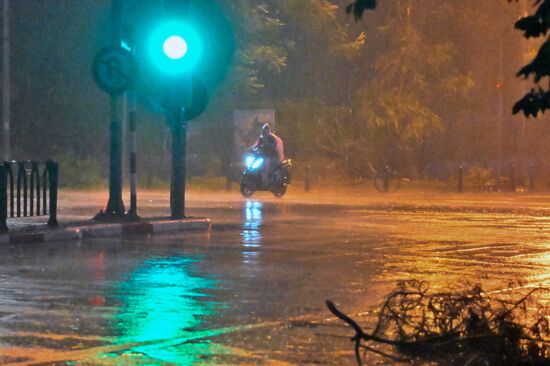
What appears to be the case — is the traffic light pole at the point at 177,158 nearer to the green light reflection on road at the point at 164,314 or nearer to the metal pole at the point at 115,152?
the metal pole at the point at 115,152

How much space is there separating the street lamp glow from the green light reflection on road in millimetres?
7235

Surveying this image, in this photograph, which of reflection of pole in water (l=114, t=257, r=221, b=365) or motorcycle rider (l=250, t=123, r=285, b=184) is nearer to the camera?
reflection of pole in water (l=114, t=257, r=221, b=365)

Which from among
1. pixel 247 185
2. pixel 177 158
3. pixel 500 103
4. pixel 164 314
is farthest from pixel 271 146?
pixel 164 314

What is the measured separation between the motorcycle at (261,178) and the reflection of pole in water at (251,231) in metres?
4.34

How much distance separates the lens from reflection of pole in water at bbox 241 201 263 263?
16516 mm

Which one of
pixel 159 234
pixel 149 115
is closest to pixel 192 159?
pixel 149 115

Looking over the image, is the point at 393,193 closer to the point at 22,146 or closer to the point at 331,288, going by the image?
the point at 22,146

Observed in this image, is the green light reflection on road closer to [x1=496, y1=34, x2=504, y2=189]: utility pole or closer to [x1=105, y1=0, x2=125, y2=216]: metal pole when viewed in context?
[x1=105, y1=0, x2=125, y2=216]: metal pole

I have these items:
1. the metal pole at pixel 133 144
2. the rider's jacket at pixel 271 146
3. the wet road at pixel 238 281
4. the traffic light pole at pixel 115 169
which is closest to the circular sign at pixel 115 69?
the traffic light pole at pixel 115 169

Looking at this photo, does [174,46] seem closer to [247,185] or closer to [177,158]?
[177,158]

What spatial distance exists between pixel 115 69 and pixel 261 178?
14421mm

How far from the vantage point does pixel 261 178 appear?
115 ft

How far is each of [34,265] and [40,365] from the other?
6.95 meters

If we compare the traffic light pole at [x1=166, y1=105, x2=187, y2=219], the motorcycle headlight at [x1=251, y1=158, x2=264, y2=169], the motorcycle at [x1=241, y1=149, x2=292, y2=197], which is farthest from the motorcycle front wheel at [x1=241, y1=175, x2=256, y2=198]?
the traffic light pole at [x1=166, y1=105, x2=187, y2=219]
